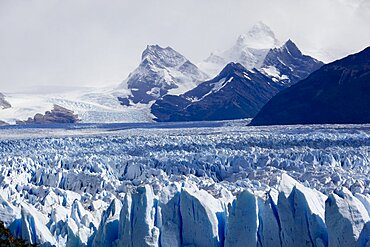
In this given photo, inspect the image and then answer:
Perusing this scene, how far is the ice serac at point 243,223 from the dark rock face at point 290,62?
368 ft

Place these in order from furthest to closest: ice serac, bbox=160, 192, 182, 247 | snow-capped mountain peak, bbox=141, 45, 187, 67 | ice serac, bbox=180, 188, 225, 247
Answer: snow-capped mountain peak, bbox=141, 45, 187, 67 < ice serac, bbox=160, 192, 182, 247 < ice serac, bbox=180, 188, 225, 247

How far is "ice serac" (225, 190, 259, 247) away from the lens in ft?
37.2

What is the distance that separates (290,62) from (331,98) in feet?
233

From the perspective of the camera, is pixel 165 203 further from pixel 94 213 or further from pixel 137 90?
pixel 137 90

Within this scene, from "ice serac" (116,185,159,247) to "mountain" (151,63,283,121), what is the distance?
88.5 m

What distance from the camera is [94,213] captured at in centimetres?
1442

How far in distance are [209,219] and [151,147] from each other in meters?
19.6

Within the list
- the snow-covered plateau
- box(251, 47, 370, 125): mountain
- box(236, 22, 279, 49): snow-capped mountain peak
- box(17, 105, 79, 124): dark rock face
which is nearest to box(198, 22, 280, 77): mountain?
box(236, 22, 279, 49): snow-capped mountain peak

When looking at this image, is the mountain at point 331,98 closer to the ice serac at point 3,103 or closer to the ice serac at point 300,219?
the ice serac at point 300,219

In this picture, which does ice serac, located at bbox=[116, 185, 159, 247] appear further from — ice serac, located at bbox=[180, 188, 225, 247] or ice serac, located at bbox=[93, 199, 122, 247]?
ice serac, located at bbox=[180, 188, 225, 247]

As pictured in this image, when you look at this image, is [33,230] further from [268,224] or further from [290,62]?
→ [290,62]

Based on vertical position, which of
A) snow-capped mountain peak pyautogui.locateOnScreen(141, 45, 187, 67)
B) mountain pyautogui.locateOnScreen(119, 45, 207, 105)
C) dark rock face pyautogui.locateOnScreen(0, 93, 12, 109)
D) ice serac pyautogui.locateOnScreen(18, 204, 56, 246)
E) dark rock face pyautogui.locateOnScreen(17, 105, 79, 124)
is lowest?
ice serac pyautogui.locateOnScreen(18, 204, 56, 246)

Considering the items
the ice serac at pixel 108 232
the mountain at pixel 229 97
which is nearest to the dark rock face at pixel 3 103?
the mountain at pixel 229 97

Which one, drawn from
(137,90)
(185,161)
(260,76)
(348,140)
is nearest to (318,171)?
(185,161)
